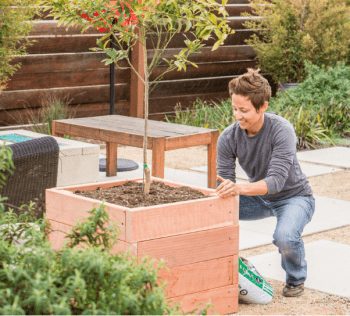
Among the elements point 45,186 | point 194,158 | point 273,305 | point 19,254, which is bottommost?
point 194,158

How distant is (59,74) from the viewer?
11164mm

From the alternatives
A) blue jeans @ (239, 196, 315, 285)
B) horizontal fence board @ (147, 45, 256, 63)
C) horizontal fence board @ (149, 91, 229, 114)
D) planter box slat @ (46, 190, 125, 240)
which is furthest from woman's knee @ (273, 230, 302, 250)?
horizontal fence board @ (147, 45, 256, 63)

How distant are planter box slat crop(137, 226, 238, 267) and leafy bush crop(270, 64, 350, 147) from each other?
6.60 m

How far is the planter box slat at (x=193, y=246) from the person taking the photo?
14.3 feet

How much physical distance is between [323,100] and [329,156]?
1682mm

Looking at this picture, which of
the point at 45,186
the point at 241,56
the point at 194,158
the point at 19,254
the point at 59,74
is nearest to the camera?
the point at 19,254

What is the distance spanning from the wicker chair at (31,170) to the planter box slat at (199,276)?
102cm

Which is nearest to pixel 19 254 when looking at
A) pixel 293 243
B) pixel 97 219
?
pixel 97 219

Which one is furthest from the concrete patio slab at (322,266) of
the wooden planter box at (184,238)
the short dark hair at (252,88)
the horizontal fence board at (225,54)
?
the horizontal fence board at (225,54)

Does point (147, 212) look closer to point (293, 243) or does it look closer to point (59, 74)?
point (293, 243)

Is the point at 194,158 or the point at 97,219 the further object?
the point at 194,158

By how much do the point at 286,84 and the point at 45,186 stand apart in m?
7.41

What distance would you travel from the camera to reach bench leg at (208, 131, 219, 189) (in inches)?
304

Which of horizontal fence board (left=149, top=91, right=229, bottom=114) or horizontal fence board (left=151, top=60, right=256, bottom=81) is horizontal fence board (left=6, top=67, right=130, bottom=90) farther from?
horizontal fence board (left=151, top=60, right=256, bottom=81)
